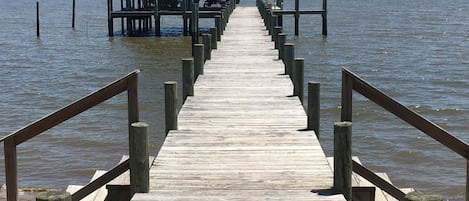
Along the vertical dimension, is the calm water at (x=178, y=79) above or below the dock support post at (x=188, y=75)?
below

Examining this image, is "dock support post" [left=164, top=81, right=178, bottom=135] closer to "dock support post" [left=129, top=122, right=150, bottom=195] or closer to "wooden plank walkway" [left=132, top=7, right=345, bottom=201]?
"wooden plank walkway" [left=132, top=7, right=345, bottom=201]

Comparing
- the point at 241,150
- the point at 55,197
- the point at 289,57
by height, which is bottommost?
the point at 241,150

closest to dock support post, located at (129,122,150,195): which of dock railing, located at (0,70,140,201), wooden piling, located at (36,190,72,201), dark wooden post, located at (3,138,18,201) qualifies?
dock railing, located at (0,70,140,201)

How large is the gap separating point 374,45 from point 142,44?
12312 millimetres

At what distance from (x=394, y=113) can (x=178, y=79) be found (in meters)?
18.8

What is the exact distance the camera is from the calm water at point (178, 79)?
1484cm

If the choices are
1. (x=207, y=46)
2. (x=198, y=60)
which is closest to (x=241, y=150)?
(x=198, y=60)

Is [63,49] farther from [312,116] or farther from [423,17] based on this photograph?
[423,17]

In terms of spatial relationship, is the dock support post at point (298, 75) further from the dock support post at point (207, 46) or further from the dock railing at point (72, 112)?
the dock support post at point (207, 46)

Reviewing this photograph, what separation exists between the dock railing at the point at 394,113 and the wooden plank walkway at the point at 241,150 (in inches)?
23.6

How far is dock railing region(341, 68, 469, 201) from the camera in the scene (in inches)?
264

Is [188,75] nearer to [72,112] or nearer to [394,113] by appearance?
[72,112]

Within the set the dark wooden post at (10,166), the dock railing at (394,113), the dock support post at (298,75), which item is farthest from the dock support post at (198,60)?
the dark wooden post at (10,166)

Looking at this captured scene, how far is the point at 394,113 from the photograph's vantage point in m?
7.25
